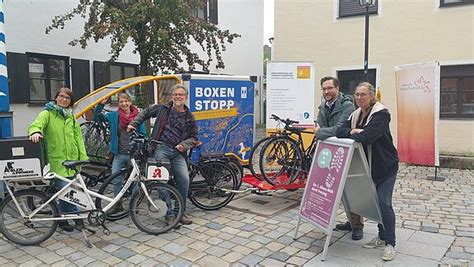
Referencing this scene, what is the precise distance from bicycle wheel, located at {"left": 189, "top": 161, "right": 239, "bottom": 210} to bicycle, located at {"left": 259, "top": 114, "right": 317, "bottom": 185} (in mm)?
498

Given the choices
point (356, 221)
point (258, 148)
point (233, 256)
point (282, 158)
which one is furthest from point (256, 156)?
point (233, 256)

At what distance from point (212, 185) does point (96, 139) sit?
7.45 feet

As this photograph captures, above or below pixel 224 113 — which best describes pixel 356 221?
below

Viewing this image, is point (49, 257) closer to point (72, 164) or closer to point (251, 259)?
point (72, 164)

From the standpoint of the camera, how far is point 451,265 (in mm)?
3516

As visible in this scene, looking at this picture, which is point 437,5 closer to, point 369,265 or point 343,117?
point 343,117

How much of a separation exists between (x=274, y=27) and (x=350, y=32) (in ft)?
8.33

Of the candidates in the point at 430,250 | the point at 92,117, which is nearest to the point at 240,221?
the point at 430,250

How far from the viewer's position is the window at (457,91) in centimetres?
966

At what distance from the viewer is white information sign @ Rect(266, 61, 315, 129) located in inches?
299

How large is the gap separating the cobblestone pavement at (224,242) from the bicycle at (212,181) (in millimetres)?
149

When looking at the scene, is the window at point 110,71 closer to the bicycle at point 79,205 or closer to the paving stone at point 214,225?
the bicycle at point 79,205

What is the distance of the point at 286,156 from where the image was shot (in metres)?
5.47

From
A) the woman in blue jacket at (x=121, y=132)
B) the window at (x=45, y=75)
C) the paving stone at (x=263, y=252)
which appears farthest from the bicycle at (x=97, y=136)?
the window at (x=45, y=75)
